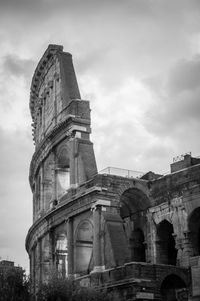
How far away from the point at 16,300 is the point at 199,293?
9.32 metres

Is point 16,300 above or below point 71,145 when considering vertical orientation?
below

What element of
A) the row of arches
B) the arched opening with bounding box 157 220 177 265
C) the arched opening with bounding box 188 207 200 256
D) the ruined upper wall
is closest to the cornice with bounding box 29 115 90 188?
the ruined upper wall

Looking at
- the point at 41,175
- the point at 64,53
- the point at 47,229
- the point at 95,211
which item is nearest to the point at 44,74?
the point at 64,53

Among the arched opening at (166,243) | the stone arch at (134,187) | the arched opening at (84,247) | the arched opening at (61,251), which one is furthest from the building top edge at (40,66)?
the arched opening at (166,243)

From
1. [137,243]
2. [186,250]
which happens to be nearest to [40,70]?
[137,243]

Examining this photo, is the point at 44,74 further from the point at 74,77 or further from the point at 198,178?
the point at 198,178

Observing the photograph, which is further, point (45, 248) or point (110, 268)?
point (45, 248)

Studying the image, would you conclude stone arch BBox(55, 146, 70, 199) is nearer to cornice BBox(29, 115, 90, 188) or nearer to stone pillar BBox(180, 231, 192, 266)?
cornice BBox(29, 115, 90, 188)

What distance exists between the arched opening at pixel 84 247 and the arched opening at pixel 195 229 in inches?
242

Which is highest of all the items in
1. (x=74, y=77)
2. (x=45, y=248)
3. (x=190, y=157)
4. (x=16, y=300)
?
(x=74, y=77)

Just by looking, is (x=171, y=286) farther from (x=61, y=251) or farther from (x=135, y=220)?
(x=61, y=251)

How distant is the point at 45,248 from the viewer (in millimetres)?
43469

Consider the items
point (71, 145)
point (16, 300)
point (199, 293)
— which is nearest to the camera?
point (16, 300)

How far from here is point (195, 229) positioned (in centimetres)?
3666
